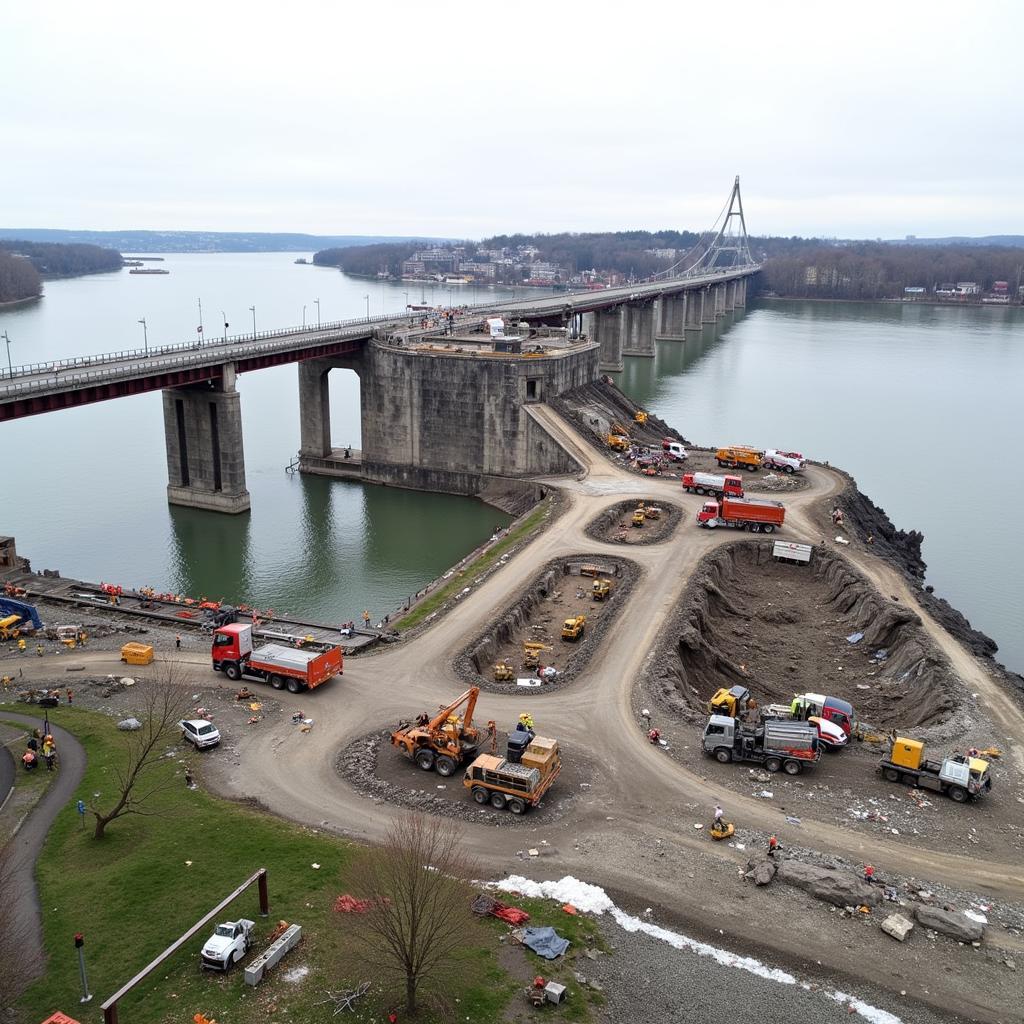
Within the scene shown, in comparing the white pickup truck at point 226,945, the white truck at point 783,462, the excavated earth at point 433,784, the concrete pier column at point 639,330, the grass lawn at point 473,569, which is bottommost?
the grass lawn at point 473,569

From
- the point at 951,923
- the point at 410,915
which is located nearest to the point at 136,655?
the point at 410,915

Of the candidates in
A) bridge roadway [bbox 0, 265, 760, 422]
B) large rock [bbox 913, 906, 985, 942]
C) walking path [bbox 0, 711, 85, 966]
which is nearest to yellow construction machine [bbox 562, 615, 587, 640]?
walking path [bbox 0, 711, 85, 966]

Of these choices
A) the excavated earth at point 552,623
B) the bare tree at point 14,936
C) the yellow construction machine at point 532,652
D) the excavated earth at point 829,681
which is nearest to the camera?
the bare tree at point 14,936

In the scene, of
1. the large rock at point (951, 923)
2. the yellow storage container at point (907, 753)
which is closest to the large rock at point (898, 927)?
the large rock at point (951, 923)

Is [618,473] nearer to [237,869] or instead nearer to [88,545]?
[88,545]

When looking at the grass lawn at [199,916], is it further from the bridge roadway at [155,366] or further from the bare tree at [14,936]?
the bridge roadway at [155,366]

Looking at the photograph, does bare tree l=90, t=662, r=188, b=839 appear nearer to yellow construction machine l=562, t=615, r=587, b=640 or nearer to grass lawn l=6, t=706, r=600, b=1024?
grass lawn l=6, t=706, r=600, b=1024

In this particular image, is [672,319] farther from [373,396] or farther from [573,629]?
[573,629]
